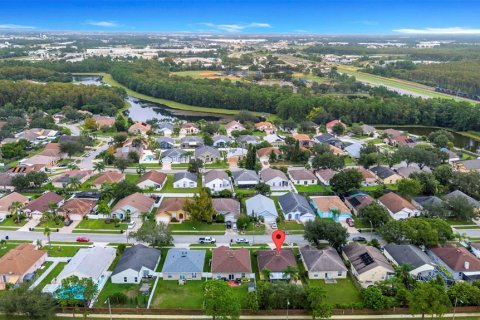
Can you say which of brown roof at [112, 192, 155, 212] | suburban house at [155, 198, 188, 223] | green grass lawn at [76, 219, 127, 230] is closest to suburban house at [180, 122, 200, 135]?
brown roof at [112, 192, 155, 212]

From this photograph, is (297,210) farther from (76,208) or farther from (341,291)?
(76,208)

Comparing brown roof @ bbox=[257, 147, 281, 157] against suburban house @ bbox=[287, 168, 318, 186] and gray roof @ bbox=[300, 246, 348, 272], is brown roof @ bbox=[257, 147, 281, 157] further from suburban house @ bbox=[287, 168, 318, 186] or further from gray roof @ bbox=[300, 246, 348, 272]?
gray roof @ bbox=[300, 246, 348, 272]

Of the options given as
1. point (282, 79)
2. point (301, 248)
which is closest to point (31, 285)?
point (301, 248)

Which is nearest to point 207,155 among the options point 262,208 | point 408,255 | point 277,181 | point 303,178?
point 277,181

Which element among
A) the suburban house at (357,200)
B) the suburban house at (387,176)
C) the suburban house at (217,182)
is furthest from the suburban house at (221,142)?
the suburban house at (357,200)

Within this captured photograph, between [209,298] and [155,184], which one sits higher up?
[209,298]

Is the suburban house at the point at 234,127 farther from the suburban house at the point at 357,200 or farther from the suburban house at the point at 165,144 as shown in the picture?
the suburban house at the point at 357,200

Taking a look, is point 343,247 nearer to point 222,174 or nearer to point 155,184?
point 222,174
